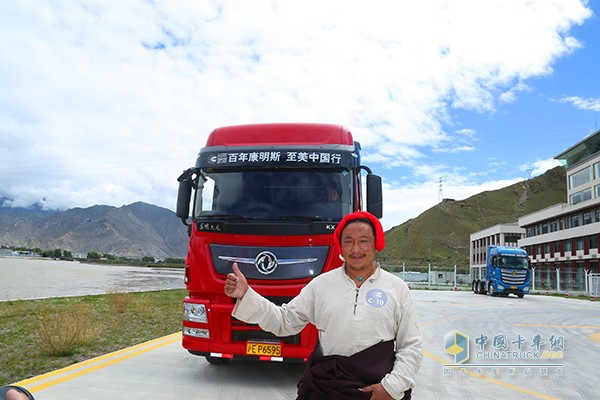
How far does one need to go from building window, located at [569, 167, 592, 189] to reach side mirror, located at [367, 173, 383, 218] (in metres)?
62.0

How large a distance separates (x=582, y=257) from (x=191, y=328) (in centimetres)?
5844

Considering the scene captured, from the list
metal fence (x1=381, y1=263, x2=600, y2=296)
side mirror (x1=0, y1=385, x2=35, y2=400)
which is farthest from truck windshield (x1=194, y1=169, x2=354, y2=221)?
metal fence (x1=381, y1=263, x2=600, y2=296)

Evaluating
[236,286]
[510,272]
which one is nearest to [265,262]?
[236,286]

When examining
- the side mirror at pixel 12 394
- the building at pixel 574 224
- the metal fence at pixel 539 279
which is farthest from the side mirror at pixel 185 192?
the building at pixel 574 224

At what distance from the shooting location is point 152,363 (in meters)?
6.57

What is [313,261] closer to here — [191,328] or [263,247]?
[263,247]

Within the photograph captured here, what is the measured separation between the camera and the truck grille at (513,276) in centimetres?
2852

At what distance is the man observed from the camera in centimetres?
257

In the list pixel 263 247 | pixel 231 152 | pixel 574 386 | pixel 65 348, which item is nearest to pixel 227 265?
pixel 263 247

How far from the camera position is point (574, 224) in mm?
57062

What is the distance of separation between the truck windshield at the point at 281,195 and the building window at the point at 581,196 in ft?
203

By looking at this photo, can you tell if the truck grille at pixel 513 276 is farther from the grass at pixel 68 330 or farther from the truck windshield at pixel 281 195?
the truck windshield at pixel 281 195

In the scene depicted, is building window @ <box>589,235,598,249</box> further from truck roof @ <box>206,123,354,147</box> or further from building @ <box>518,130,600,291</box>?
truck roof @ <box>206,123,354,147</box>

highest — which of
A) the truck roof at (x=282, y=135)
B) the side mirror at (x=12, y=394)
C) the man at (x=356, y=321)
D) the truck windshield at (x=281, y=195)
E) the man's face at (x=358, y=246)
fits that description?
the truck roof at (x=282, y=135)
